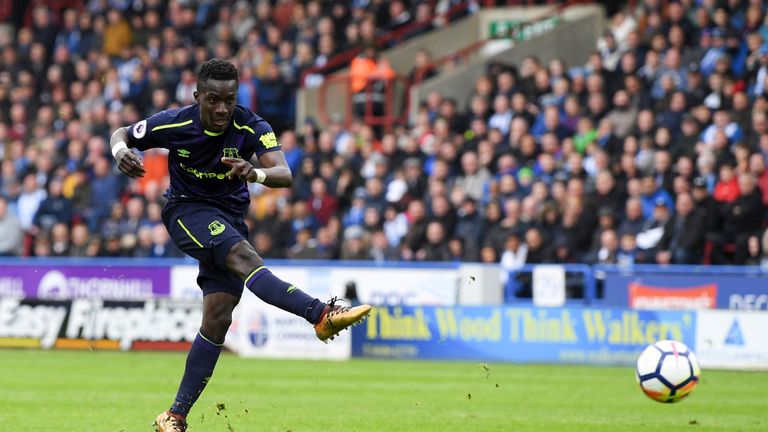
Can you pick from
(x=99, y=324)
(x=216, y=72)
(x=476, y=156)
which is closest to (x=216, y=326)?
(x=216, y=72)

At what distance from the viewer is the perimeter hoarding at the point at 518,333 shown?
16.9 meters

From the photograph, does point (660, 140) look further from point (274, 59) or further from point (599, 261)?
point (274, 59)

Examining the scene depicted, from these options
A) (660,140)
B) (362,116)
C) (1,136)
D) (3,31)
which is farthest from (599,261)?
(3,31)

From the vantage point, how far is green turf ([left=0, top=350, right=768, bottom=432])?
33.0 ft

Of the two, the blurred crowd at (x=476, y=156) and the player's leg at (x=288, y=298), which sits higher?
the blurred crowd at (x=476, y=156)

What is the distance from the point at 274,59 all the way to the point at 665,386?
1719cm

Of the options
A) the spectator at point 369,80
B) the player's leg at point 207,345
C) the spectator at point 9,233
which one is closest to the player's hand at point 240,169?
the player's leg at point 207,345

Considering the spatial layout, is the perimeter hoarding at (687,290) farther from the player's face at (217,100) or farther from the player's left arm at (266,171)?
the player's face at (217,100)

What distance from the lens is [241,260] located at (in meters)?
8.14

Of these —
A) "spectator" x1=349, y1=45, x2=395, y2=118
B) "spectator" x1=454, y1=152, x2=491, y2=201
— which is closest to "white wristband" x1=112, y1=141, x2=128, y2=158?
"spectator" x1=454, y1=152, x2=491, y2=201

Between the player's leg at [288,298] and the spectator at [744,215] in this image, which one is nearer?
the player's leg at [288,298]

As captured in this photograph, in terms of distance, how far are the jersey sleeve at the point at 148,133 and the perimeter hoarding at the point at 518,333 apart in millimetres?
9479

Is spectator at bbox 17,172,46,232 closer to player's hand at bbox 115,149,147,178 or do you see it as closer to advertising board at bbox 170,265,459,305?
advertising board at bbox 170,265,459,305

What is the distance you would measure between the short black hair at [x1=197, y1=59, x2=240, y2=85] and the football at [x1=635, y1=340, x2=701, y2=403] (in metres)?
3.83
